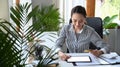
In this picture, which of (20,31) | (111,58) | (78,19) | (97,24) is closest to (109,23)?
(97,24)

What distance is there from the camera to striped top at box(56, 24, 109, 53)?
114 inches

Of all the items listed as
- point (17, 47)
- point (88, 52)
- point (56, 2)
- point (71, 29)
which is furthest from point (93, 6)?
point (17, 47)

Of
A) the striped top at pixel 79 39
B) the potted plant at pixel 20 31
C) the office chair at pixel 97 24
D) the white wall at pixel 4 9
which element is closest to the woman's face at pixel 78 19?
the striped top at pixel 79 39

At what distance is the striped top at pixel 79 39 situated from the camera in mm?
2906

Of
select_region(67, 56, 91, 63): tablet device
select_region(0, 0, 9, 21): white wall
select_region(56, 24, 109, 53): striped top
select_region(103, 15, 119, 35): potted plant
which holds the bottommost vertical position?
select_region(67, 56, 91, 63): tablet device

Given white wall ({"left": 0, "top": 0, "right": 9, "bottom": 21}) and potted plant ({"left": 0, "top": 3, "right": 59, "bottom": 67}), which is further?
white wall ({"left": 0, "top": 0, "right": 9, "bottom": 21})

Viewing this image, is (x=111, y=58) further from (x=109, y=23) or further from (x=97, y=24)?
(x=109, y=23)

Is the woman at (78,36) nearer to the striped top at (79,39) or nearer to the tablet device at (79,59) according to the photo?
the striped top at (79,39)

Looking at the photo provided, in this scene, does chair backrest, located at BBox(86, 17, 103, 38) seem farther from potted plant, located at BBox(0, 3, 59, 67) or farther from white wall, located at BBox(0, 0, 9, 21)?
potted plant, located at BBox(0, 3, 59, 67)

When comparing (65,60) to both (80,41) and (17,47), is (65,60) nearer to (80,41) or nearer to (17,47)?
(80,41)

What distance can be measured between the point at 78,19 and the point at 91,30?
273mm

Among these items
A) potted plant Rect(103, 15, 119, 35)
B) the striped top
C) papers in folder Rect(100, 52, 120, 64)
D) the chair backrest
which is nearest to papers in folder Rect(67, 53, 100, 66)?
papers in folder Rect(100, 52, 120, 64)

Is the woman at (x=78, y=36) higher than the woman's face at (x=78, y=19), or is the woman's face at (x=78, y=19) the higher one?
the woman's face at (x=78, y=19)

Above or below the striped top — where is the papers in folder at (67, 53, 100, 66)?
below
